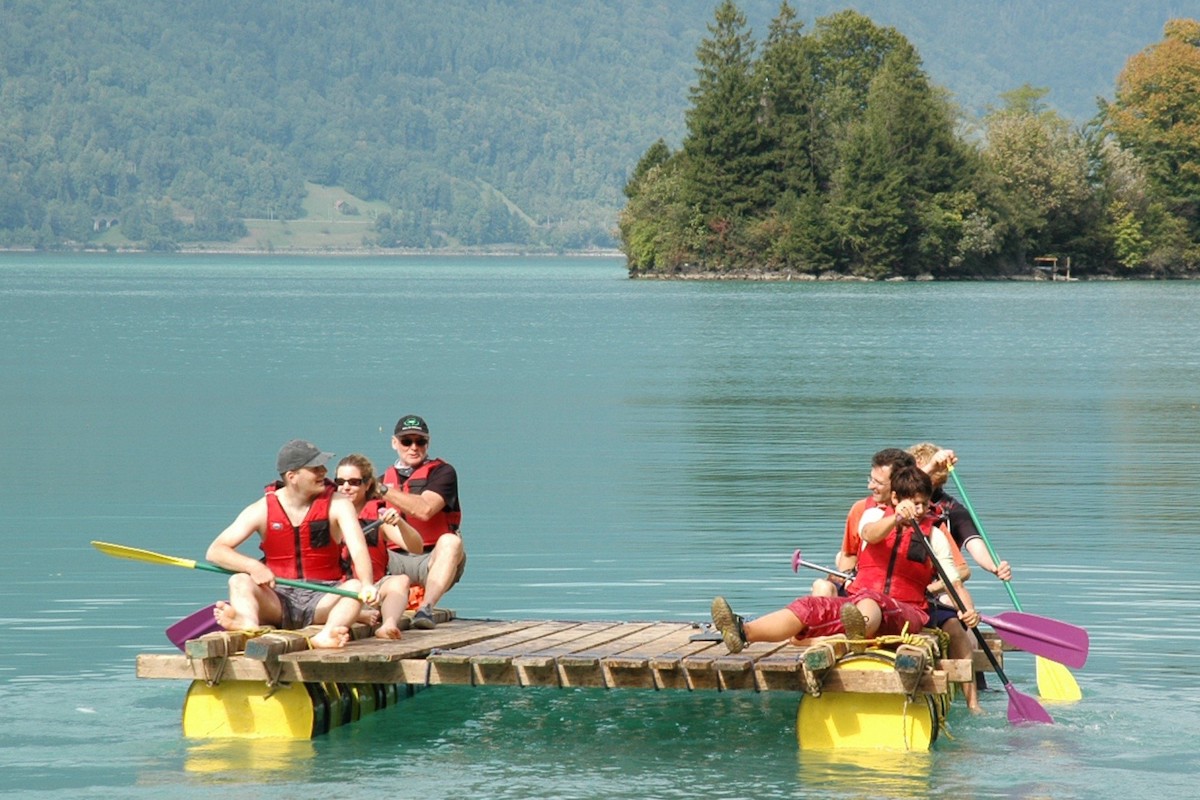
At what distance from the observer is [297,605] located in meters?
11.8

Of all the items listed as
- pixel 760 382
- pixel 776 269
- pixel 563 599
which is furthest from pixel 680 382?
pixel 776 269

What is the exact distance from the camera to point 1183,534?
62.7 feet

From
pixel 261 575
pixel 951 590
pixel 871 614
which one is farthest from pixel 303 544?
pixel 951 590

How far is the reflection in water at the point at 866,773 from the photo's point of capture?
406 inches

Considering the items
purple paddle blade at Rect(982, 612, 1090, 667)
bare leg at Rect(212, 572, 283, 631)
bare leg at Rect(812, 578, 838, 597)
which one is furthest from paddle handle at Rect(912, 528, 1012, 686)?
bare leg at Rect(212, 572, 283, 631)

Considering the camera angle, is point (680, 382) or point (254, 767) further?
point (680, 382)

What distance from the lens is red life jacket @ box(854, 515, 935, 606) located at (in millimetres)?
11422

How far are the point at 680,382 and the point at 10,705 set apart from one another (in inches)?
1148

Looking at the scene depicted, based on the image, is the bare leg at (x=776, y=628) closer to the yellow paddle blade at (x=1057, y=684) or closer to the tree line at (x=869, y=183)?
the yellow paddle blade at (x=1057, y=684)

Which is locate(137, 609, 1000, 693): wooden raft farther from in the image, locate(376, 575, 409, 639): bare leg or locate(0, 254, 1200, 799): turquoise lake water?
locate(0, 254, 1200, 799): turquoise lake water

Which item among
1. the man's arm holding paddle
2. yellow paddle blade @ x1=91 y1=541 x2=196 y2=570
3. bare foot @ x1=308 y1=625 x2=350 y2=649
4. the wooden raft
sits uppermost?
the man's arm holding paddle

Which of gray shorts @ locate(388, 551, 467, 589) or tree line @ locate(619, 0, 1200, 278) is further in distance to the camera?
tree line @ locate(619, 0, 1200, 278)

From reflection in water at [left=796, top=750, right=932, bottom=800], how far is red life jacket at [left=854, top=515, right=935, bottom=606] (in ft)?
3.36

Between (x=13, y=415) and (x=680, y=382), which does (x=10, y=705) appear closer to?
(x=13, y=415)
